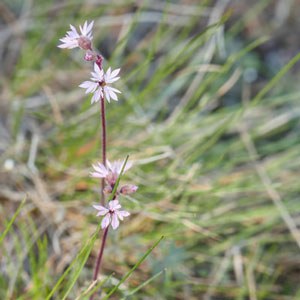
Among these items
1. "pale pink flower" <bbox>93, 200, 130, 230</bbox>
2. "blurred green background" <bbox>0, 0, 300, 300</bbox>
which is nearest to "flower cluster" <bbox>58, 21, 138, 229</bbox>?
"pale pink flower" <bbox>93, 200, 130, 230</bbox>

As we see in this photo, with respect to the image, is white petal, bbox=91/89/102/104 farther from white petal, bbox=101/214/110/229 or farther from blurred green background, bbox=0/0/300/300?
blurred green background, bbox=0/0/300/300

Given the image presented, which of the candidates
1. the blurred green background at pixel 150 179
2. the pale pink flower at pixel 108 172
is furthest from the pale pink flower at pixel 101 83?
the blurred green background at pixel 150 179

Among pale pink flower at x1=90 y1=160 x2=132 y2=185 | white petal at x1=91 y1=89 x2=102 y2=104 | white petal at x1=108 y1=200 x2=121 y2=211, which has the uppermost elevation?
white petal at x1=91 y1=89 x2=102 y2=104

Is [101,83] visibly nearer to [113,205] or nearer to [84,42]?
[84,42]

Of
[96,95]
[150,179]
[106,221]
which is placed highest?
[150,179]

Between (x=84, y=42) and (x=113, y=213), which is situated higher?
(x=84, y=42)

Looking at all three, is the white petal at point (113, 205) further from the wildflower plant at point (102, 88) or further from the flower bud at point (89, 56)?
the flower bud at point (89, 56)

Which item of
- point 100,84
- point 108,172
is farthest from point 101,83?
point 108,172

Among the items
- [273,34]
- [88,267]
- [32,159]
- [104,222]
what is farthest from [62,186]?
[273,34]
